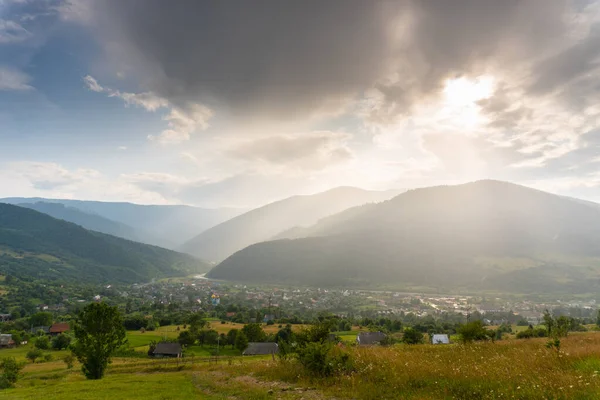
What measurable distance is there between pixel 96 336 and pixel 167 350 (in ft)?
148

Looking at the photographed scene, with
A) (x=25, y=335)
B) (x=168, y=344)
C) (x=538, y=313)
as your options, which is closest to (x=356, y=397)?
(x=168, y=344)

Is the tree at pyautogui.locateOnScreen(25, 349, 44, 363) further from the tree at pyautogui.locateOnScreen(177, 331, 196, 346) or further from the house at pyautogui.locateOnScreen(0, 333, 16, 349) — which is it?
the tree at pyautogui.locateOnScreen(177, 331, 196, 346)

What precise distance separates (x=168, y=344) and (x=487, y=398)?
8214 cm

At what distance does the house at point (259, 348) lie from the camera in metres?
71.8

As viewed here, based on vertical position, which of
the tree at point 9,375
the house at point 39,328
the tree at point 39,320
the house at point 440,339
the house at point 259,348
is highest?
the house at point 440,339

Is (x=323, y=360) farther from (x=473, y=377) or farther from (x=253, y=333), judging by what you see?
(x=253, y=333)

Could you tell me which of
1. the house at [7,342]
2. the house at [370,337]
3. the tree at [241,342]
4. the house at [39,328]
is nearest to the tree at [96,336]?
A: the tree at [241,342]

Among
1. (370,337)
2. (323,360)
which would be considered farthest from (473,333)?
(370,337)

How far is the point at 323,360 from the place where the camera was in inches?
645

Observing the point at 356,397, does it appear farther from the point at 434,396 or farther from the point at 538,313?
the point at 538,313

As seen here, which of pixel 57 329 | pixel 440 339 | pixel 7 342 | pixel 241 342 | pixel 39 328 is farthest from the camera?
pixel 39 328

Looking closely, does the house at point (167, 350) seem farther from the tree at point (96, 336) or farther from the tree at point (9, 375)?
the tree at point (96, 336)

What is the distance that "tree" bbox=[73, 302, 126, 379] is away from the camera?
3616 centimetres

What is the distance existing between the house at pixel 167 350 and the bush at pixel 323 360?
68.9 m
